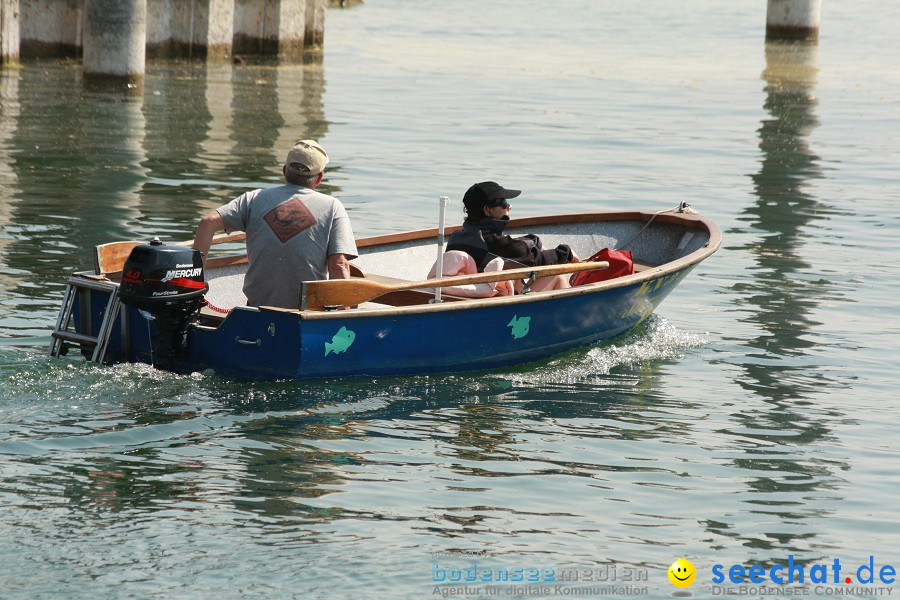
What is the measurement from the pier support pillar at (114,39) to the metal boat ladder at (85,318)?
12.5m

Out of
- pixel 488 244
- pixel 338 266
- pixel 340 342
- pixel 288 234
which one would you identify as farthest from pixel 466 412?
pixel 488 244

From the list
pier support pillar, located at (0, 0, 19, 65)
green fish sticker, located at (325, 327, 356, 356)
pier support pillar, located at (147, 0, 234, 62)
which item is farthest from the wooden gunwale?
pier support pillar, located at (147, 0, 234, 62)

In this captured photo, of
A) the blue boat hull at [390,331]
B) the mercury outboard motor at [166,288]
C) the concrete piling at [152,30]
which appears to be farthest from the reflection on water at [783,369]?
the concrete piling at [152,30]

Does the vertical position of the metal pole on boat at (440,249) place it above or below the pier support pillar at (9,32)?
below

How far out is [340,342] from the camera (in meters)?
8.08

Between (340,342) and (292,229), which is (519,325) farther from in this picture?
(292,229)

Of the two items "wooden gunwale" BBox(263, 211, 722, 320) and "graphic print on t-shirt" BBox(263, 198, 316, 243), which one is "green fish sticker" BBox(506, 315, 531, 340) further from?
"graphic print on t-shirt" BBox(263, 198, 316, 243)

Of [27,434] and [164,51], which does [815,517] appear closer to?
[27,434]

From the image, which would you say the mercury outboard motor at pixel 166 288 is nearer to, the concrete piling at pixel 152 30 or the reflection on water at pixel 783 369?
the reflection on water at pixel 783 369

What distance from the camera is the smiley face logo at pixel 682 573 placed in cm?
588

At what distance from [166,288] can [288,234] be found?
0.84 metres

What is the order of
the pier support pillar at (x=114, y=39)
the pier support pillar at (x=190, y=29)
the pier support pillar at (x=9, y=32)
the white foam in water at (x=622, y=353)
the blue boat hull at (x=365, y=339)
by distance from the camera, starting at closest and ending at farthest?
the blue boat hull at (x=365, y=339), the white foam in water at (x=622, y=353), the pier support pillar at (x=114, y=39), the pier support pillar at (x=9, y=32), the pier support pillar at (x=190, y=29)

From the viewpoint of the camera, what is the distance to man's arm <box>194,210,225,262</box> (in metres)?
8.22

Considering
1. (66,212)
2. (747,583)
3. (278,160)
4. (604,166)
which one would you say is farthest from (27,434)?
(604,166)
